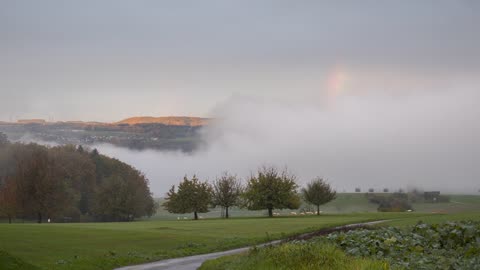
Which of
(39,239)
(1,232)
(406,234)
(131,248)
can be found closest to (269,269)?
(406,234)

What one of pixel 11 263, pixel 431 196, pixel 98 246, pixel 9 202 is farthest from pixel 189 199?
pixel 431 196

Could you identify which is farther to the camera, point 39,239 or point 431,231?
point 39,239

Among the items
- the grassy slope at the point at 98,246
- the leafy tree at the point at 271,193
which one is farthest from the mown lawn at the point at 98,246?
the leafy tree at the point at 271,193

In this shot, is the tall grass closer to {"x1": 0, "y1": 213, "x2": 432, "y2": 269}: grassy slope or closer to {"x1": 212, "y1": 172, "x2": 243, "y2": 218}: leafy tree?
{"x1": 0, "y1": 213, "x2": 432, "y2": 269}: grassy slope

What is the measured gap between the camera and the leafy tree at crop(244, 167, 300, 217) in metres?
98.5

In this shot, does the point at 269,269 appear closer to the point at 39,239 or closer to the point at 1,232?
the point at 39,239

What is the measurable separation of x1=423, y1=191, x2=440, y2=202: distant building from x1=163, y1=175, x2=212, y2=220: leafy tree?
9054cm

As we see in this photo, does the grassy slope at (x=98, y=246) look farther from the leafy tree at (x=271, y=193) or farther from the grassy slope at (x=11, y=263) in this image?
the leafy tree at (x=271, y=193)

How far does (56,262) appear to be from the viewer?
30.3 meters

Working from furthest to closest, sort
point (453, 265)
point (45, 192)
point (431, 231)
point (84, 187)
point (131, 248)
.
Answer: point (84, 187) < point (45, 192) < point (131, 248) < point (431, 231) < point (453, 265)

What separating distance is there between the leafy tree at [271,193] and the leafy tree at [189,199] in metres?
7.94

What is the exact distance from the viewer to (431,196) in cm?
17538

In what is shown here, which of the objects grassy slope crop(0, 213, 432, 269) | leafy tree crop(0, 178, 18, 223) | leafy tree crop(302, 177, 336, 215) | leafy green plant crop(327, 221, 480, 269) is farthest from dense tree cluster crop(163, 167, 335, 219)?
leafy green plant crop(327, 221, 480, 269)

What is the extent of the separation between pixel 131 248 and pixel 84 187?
9095 cm
